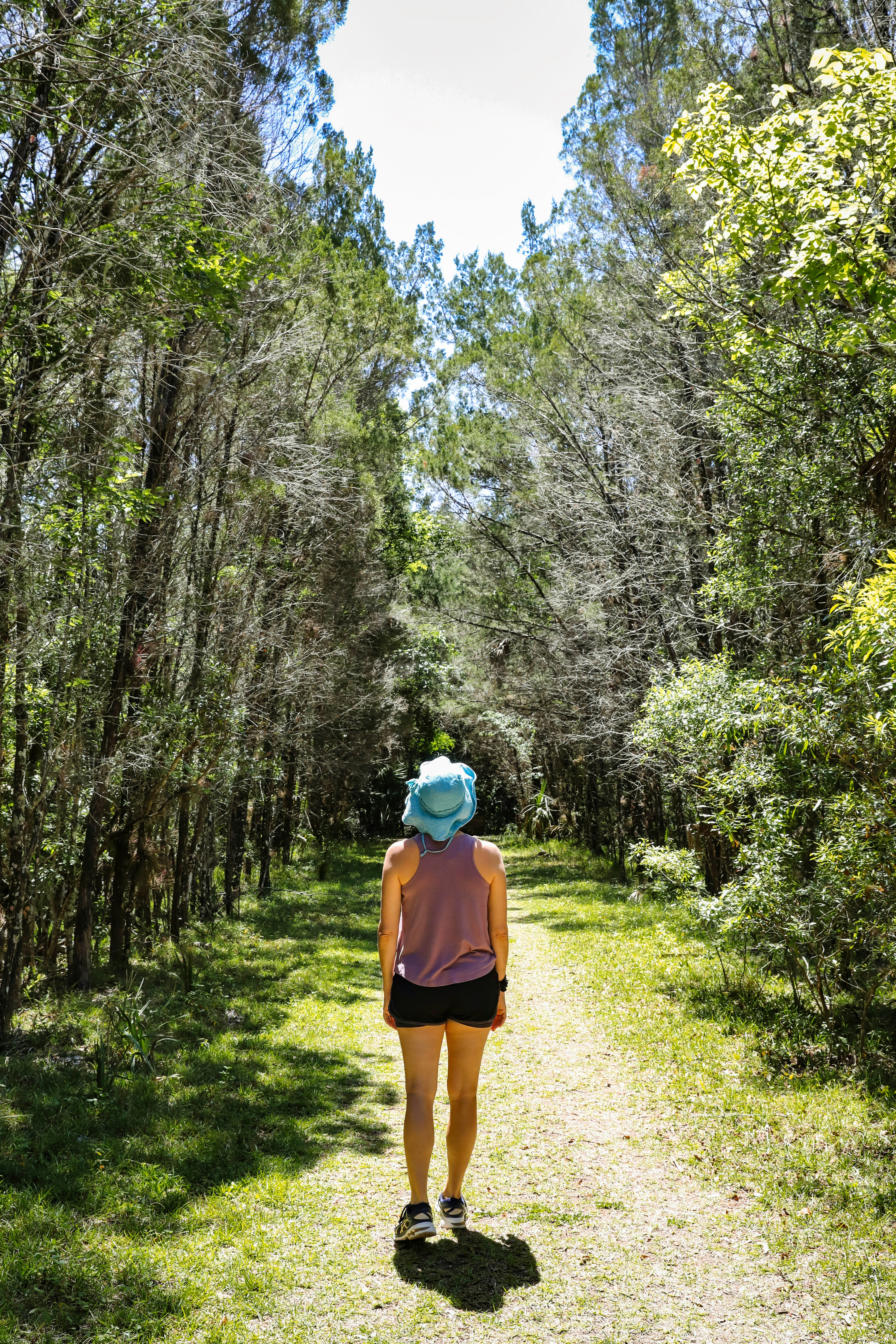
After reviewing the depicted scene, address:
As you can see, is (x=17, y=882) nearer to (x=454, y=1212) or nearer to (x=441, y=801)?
(x=454, y=1212)

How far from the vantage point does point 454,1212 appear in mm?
3875

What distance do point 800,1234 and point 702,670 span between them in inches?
215

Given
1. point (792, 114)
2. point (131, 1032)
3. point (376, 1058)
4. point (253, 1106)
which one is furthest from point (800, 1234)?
point (792, 114)

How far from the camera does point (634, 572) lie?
40.8 feet

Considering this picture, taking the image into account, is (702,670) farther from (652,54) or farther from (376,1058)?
(652,54)

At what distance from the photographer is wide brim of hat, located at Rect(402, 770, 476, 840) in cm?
376

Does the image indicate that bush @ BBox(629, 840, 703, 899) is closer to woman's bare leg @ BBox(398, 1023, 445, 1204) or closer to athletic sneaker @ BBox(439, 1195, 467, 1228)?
athletic sneaker @ BBox(439, 1195, 467, 1228)

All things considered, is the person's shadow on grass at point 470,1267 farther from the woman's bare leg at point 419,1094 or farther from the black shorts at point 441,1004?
the black shorts at point 441,1004

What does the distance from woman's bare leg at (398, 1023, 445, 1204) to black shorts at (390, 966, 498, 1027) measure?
0.12 feet

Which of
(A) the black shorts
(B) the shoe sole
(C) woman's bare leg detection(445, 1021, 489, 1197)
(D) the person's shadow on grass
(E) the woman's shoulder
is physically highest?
(E) the woman's shoulder

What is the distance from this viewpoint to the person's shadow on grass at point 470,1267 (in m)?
3.43

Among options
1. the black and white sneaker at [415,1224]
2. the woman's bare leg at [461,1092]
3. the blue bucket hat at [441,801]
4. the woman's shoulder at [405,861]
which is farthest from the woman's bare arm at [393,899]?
the black and white sneaker at [415,1224]

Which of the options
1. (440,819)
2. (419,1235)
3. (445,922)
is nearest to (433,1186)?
(419,1235)

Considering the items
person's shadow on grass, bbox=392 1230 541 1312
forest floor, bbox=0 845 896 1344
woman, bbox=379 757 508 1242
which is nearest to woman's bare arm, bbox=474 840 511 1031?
woman, bbox=379 757 508 1242
